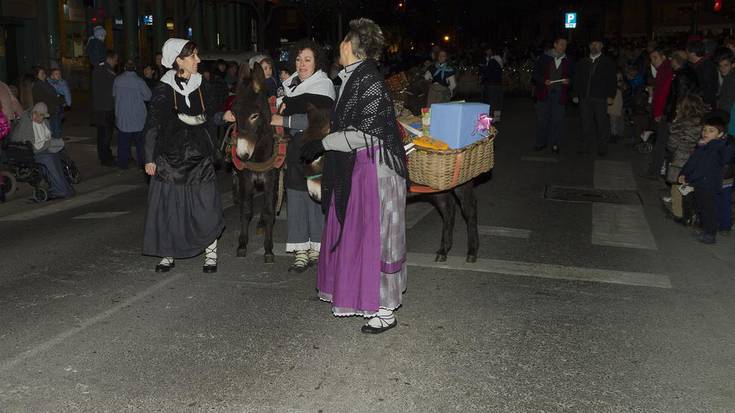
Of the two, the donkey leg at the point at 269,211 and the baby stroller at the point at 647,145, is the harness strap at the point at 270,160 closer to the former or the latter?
the donkey leg at the point at 269,211

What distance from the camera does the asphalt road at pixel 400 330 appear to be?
188 inches

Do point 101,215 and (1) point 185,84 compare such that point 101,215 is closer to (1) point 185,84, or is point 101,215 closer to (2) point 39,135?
(2) point 39,135

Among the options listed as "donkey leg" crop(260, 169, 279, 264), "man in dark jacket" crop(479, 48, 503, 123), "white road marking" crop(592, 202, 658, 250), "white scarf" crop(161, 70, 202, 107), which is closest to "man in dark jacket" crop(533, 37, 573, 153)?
"man in dark jacket" crop(479, 48, 503, 123)

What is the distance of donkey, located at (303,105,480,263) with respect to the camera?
22.6 ft

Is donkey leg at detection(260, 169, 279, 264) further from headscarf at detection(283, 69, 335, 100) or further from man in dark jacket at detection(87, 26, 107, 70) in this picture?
man in dark jacket at detection(87, 26, 107, 70)

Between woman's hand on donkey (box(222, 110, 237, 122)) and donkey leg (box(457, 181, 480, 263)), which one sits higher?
woman's hand on donkey (box(222, 110, 237, 122))

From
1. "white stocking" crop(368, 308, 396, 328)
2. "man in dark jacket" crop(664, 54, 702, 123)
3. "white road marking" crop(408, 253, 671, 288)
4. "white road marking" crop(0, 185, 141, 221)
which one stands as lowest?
"white road marking" crop(0, 185, 141, 221)

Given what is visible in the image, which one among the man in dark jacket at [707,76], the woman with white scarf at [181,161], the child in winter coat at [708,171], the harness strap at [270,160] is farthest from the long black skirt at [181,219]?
the man in dark jacket at [707,76]

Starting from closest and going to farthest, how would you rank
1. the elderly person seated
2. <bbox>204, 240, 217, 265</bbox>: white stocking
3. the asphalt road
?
1. the asphalt road
2. <bbox>204, 240, 217, 265</bbox>: white stocking
3. the elderly person seated

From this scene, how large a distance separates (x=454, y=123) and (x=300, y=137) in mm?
1555

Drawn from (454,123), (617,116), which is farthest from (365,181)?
(617,116)

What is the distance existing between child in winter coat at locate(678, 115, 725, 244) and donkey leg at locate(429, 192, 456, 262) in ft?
→ 9.96

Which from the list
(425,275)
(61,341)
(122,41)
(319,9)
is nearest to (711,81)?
(425,275)

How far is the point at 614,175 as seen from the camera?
13266mm
